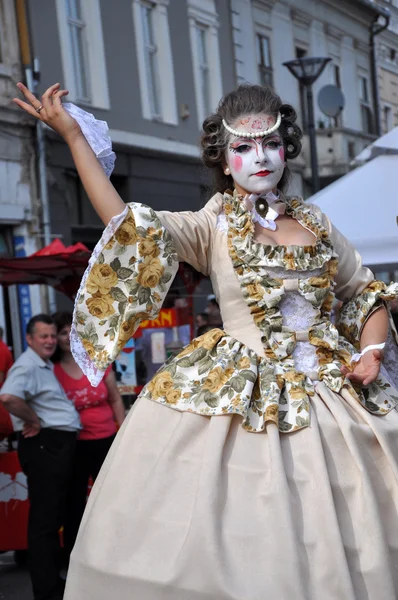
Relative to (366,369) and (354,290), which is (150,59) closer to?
(354,290)

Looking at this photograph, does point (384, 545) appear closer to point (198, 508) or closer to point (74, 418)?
point (198, 508)

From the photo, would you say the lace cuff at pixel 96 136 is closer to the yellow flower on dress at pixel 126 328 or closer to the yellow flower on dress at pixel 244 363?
the yellow flower on dress at pixel 126 328

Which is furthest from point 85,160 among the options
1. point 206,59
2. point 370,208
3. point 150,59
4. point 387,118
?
point 387,118

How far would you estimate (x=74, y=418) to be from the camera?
21.0 feet

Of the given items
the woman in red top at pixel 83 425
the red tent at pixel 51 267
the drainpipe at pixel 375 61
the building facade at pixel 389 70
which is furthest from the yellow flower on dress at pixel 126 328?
→ the building facade at pixel 389 70

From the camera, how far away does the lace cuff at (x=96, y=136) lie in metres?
3.35

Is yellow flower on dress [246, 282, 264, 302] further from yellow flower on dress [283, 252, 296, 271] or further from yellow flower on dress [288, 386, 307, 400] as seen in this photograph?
yellow flower on dress [288, 386, 307, 400]

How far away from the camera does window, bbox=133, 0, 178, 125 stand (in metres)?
17.2

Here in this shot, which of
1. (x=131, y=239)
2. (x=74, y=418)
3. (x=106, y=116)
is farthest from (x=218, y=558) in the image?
(x=106, y=116)

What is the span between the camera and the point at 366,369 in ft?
11.4

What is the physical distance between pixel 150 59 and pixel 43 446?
12256 millimetres

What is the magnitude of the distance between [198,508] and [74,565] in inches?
17.9

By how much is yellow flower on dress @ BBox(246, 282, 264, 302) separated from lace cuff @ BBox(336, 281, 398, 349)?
0.43 meters

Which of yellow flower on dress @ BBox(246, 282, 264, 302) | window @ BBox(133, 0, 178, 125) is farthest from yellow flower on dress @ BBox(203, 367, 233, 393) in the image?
window @ BBox(133, 0, 178, 125)
